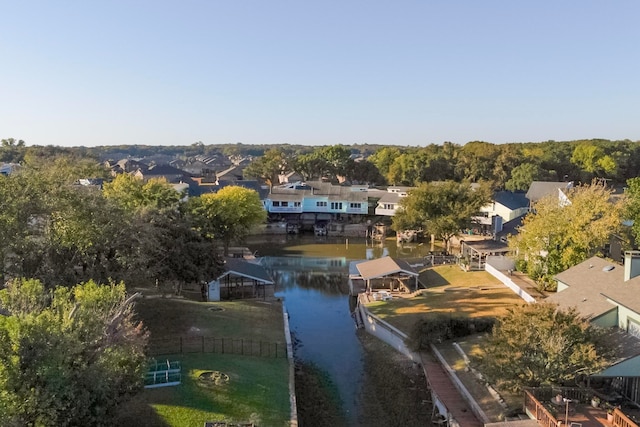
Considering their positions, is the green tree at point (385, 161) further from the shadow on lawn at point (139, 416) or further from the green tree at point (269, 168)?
the shadow on lawn at point (139, 416)

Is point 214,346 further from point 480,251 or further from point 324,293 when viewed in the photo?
point 480,251

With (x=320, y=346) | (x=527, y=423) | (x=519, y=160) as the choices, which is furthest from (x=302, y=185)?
(x=527, y=423)

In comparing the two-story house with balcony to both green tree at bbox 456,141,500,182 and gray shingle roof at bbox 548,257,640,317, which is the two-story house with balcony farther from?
gray shingle roof at bbox 548,257,640,317

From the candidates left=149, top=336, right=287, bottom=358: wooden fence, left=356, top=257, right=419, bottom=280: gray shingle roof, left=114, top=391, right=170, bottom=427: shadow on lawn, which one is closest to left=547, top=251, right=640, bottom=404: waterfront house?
left=356, top=257, right=419, bottom=280: gray shingle roof

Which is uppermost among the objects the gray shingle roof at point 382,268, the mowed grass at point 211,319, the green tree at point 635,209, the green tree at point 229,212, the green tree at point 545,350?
the green tree at point 635,209

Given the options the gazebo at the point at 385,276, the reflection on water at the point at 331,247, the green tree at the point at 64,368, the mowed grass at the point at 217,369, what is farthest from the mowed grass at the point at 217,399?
the reflection on water at the point at 331,247

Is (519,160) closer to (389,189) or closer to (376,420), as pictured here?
(389,189)
